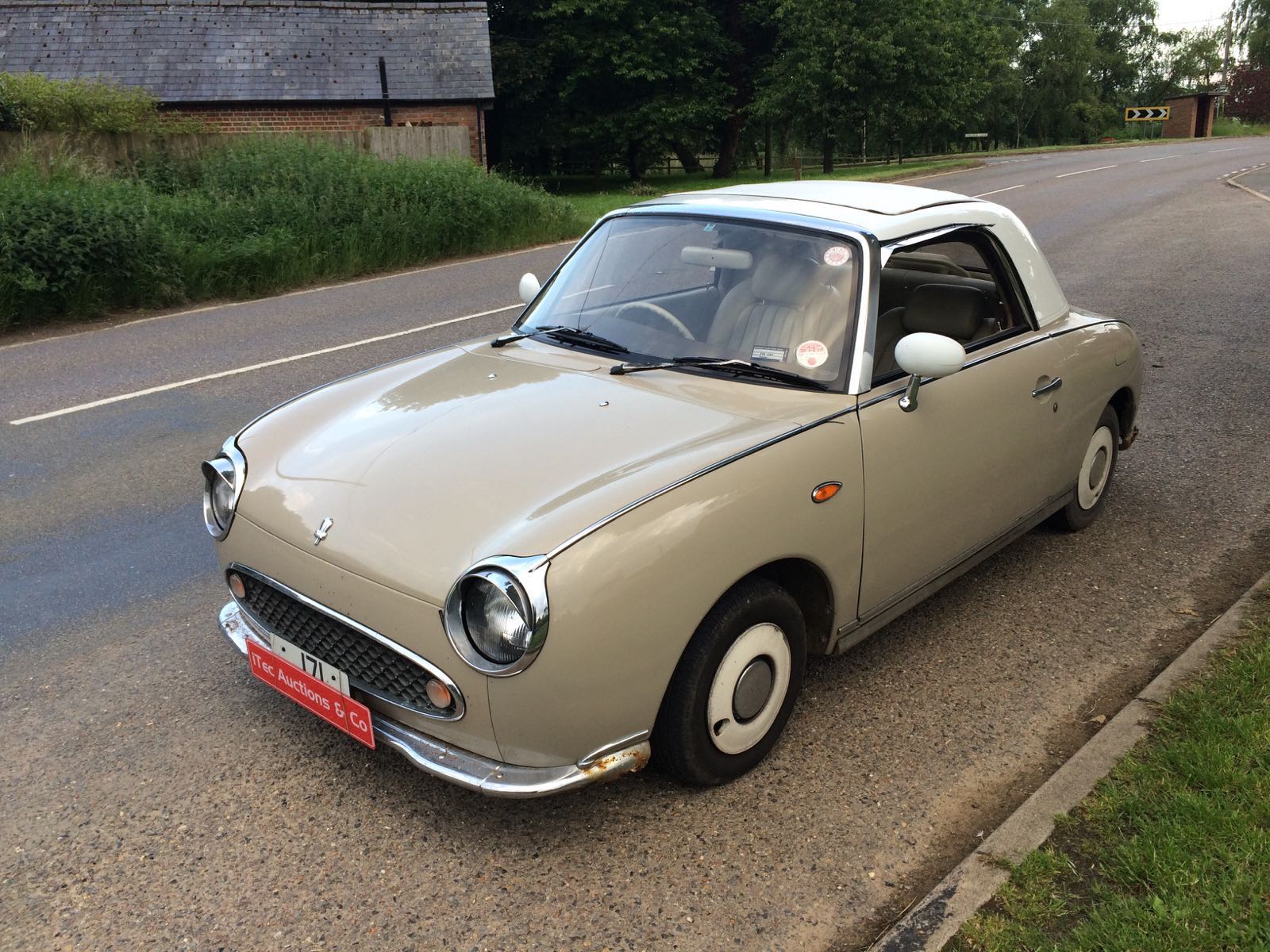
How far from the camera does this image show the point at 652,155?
3612 centimetres

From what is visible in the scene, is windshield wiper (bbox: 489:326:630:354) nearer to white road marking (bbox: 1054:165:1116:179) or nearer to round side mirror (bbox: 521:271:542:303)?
round side mirror (bbox: 521:271:542:303)

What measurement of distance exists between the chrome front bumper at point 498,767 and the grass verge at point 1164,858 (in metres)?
0.93

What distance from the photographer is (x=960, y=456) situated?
3.76 meters

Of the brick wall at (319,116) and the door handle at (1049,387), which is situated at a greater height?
the brick wall at (319,116)

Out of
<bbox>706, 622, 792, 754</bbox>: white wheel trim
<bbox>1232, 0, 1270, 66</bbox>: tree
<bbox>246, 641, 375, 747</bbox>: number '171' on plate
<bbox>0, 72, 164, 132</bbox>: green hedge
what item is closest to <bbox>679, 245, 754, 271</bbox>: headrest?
<bbox>706, 622, 792, 754</bbox>: white wheel trim

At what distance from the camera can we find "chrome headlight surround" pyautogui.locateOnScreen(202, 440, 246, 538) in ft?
11.0

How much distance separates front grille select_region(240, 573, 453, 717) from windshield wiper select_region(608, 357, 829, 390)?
1319 mm

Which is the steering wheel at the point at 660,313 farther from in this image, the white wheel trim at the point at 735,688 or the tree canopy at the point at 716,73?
the tree canopy at the point at 716,73

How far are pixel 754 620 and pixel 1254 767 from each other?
1.51m

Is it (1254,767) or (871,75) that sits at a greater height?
(871,75)

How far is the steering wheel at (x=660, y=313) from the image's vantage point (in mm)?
3797

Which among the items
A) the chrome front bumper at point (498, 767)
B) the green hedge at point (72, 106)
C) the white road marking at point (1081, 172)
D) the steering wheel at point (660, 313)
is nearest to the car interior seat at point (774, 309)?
the steering wheel at point (660, 313)

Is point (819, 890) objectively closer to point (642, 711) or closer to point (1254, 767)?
point (642, 711)

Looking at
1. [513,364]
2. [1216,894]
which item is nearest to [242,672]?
[513,364]
